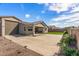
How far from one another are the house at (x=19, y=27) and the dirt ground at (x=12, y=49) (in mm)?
235

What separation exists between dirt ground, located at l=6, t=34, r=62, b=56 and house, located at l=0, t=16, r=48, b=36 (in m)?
0.13

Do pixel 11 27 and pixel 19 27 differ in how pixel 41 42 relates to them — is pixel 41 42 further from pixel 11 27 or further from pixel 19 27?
pixel 11 27

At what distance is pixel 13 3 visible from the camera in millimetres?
5395

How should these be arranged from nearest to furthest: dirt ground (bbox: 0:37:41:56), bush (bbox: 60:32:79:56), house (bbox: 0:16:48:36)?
bush (bbox: 60:32:79:56) < dirt ground (bbox: 0:37:41:56) < house (bbox: 0:16:48:36)

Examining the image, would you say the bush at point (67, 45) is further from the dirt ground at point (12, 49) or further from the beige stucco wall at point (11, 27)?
the beige stucco wall at point (11, 27)

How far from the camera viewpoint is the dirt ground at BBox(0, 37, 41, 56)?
5387mm

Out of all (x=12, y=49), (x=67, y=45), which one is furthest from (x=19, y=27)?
(x=67, y=45)

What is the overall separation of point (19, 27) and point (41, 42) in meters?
0.67

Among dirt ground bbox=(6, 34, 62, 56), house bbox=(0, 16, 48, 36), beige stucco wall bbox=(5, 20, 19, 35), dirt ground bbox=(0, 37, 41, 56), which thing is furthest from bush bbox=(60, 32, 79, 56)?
beige stucco wall bbox=(5, 20, 19, 35)

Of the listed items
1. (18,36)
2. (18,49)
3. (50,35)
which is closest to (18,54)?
(18,49)

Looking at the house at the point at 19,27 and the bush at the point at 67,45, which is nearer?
the bush at the point at 67,45

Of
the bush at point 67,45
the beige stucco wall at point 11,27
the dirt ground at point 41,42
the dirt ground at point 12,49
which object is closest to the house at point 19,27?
the beige stucco wall at point 11,27

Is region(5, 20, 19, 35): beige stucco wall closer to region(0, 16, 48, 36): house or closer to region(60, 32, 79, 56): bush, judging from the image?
region(0, 16, 48, 36): house

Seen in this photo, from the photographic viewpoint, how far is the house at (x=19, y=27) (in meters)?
5.55
